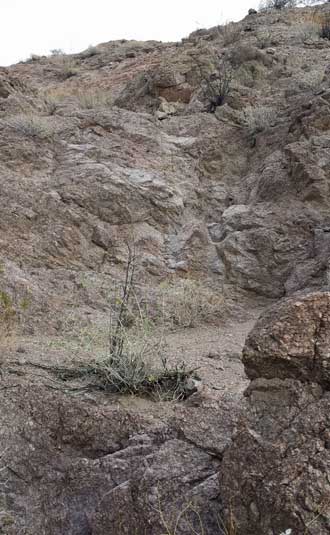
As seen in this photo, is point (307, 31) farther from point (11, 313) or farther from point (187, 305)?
point (11, 313)

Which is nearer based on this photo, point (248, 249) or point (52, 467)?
point (52, 467)

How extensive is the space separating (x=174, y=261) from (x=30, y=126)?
317 centimetres

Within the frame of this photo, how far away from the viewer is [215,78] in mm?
10641

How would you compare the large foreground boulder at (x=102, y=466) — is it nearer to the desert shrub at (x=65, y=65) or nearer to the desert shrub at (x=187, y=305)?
the desert shrub at (x=187, y=305)

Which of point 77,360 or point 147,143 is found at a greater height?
point 147,143

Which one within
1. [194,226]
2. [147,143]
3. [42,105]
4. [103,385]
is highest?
[42,105]

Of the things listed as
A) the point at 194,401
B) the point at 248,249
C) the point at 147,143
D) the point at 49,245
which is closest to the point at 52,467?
the point at 194,401

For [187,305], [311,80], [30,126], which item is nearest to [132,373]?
[187,305]

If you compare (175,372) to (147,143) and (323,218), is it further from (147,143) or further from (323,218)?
(147,143)

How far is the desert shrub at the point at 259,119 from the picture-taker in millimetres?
8688

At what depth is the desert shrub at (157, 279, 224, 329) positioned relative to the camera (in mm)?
5660

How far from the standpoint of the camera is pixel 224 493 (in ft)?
7.10

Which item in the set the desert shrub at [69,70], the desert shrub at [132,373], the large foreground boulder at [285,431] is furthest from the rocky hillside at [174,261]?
the desert shrub at [69,70]

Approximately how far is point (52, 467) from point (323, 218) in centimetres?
485
